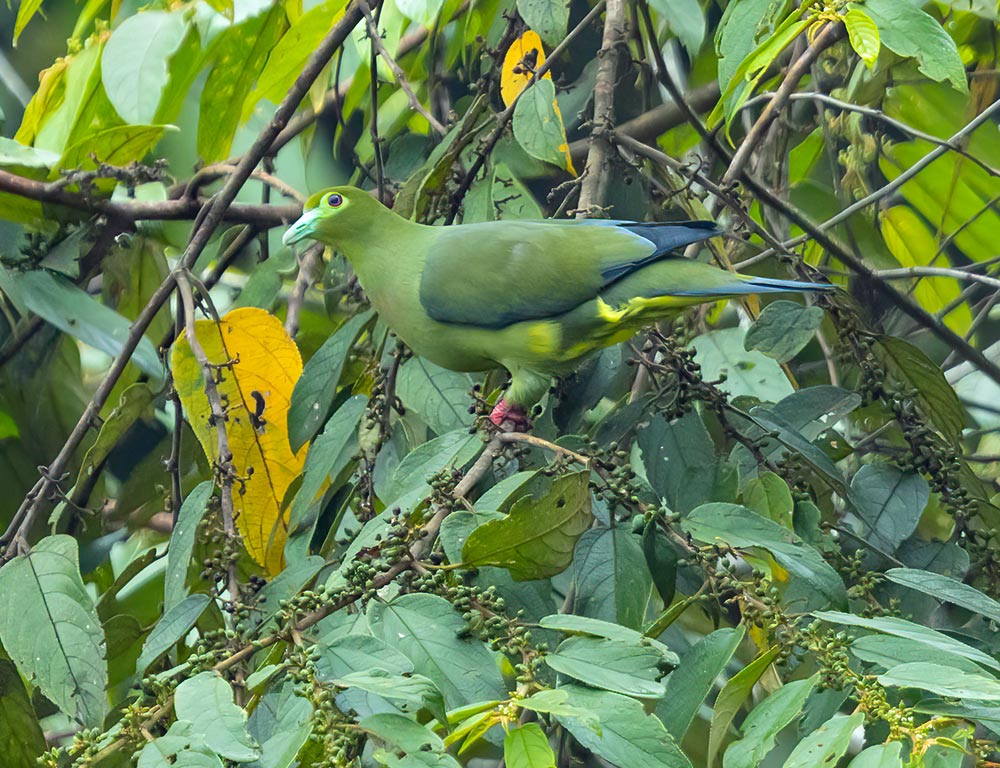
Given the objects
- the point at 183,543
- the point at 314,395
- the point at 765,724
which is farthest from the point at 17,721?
the point at 765,724

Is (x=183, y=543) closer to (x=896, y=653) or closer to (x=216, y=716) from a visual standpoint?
(x=216, y=716)

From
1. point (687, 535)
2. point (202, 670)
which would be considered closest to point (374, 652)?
point (202, 670)

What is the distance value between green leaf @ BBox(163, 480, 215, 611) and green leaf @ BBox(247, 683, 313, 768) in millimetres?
359

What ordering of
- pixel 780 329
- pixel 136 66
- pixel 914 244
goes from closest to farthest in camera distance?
pixel 780 329 < pixel 136 66 < pixel 914 244

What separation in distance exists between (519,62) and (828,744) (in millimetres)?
1844

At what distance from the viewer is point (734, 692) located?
1.47 m

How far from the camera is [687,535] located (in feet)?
5.51

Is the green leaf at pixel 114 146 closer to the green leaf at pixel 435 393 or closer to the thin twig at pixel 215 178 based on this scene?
the thin twig at pixel 215 178

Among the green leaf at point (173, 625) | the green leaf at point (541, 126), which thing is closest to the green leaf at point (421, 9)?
the green leaf at point (541, 126)

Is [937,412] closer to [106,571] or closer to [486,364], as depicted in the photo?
[486,364]

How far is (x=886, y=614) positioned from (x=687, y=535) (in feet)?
1.08

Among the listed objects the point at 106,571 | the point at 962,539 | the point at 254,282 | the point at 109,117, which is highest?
the point at 109,117

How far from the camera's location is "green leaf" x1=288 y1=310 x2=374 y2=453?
237cm

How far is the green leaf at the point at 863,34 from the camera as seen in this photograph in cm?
172
